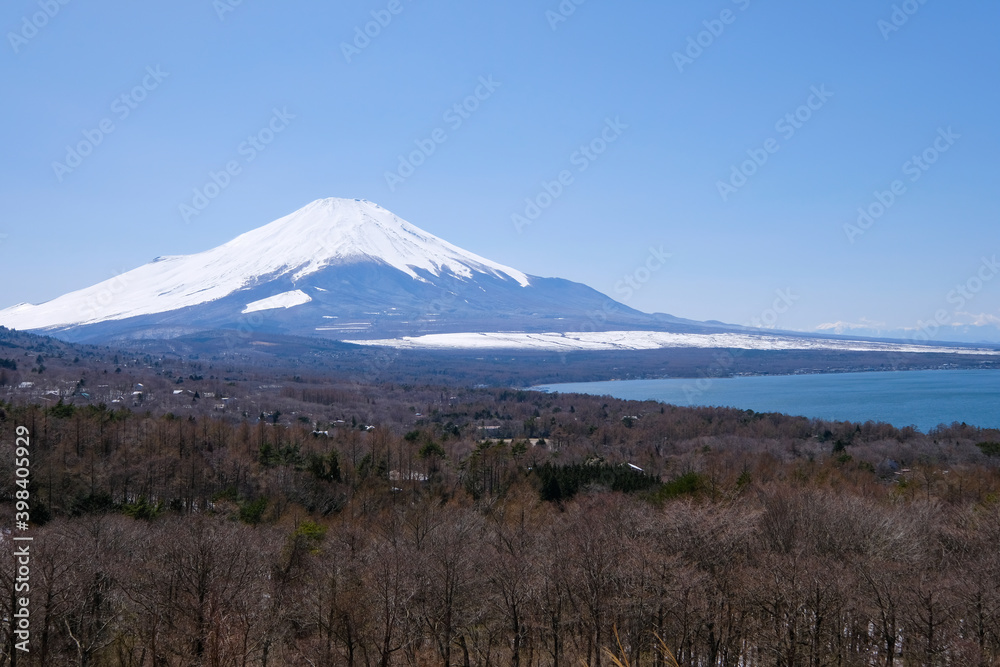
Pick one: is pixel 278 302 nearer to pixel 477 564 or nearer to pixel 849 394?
pixel 849 394

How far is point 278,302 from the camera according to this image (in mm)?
194000

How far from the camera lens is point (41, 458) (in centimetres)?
2755

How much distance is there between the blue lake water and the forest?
50509 millimetres

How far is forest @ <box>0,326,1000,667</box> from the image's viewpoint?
13.7 m

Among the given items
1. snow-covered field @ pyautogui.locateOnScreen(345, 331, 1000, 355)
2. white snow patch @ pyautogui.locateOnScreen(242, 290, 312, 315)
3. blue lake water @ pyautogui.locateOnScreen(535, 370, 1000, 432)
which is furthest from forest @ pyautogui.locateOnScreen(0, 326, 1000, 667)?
white snow patch @ pyautogui.locateOnScreen(242, 290, 312, 315)

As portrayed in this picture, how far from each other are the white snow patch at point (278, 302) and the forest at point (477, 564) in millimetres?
159910

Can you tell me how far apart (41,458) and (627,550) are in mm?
22721

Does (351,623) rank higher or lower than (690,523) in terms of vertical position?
lower

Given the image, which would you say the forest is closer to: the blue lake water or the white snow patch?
the blue lake water

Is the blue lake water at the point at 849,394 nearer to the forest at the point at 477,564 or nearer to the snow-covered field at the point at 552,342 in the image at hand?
the snow-covered field at the point at 552,342

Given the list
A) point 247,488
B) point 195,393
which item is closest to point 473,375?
point 195,393

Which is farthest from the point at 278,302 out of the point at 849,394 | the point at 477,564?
the point at 477,564

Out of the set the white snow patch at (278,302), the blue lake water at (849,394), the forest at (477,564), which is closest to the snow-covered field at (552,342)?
the white snow patch at (278,302)

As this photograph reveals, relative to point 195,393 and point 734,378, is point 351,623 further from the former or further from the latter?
point 734,378
